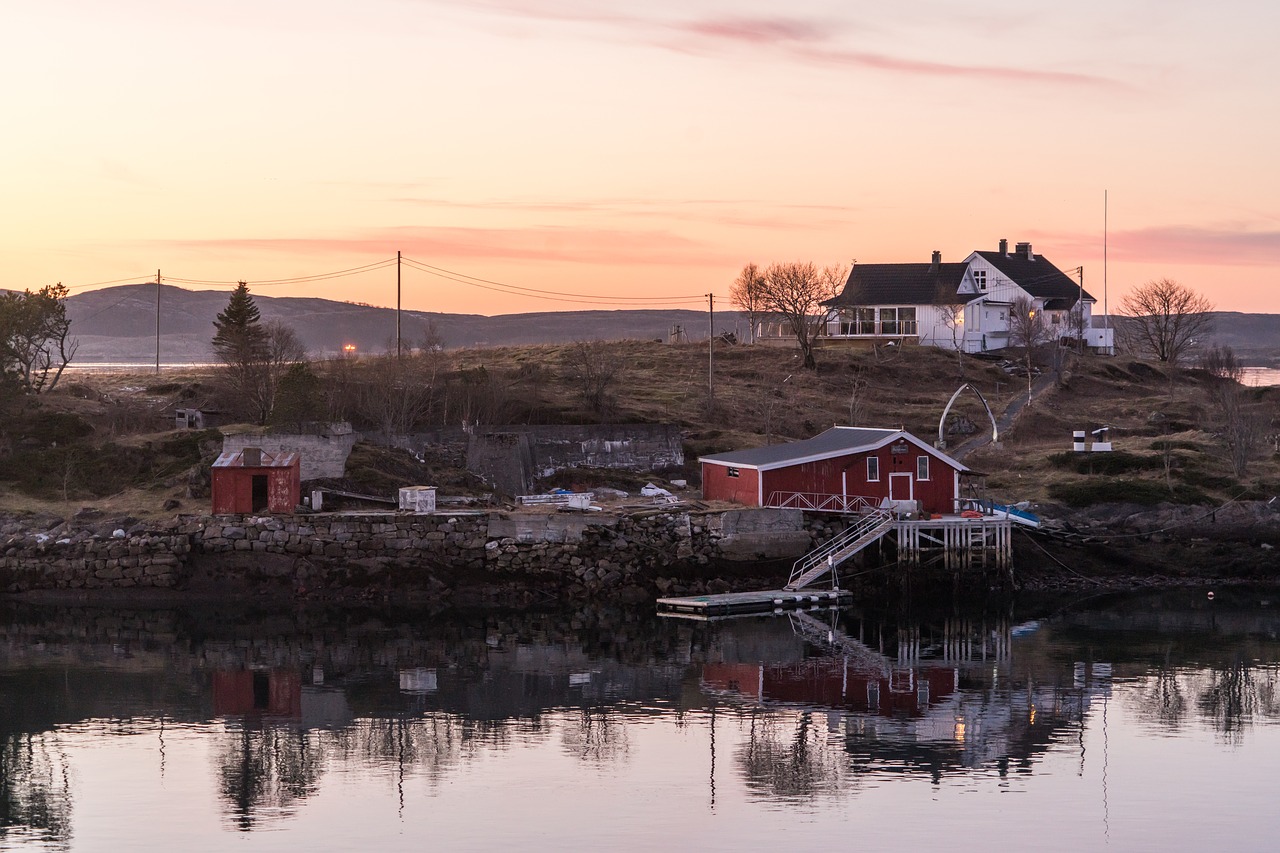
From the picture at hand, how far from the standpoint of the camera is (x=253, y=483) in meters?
48.8

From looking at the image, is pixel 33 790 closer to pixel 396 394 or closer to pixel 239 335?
pixel 396 394

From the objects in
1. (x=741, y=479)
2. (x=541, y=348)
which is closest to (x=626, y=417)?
(x=741, y=479)

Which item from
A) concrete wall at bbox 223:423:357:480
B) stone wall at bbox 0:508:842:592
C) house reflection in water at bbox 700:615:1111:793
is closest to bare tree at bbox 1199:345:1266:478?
house reflection in water at bbox 700:615:1111:793

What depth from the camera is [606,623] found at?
44.9m

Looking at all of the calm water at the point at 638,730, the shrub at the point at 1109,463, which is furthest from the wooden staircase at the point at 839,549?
the shrub at the point at 1109,463

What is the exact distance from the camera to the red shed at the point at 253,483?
48.4 m

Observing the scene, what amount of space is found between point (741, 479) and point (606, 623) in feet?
30.5

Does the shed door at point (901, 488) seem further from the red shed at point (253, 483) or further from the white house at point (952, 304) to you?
the white house at point (952, 304)

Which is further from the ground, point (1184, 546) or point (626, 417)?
point (626, 417)

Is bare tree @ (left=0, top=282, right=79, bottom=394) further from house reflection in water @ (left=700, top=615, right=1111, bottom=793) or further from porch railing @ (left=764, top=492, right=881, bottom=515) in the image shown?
house reflection in water @ (left=700, top=615, right=1111, bottom=793)

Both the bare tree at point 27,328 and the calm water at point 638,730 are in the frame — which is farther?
the bare tree at point 27,328

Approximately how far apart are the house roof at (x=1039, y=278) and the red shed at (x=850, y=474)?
46.9 metres

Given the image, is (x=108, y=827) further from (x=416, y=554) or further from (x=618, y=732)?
(x=416, y=554)

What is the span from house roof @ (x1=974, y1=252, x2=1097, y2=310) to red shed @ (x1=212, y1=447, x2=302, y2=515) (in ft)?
194
